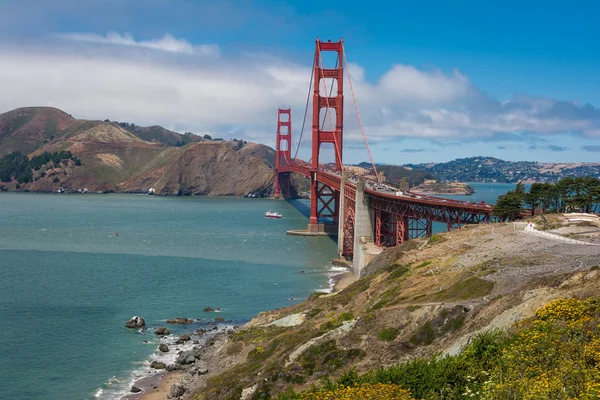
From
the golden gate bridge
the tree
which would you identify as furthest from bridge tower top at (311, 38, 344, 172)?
the tree

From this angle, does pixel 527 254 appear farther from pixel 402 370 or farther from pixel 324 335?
pixel 402 370

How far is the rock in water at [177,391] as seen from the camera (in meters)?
31.3

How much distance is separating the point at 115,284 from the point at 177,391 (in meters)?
28.5

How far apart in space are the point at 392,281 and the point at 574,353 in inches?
760

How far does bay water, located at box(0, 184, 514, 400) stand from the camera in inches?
1442

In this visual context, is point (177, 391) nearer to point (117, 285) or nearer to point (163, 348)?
point (163, 348)

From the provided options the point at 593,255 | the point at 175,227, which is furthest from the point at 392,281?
the point at 175,227

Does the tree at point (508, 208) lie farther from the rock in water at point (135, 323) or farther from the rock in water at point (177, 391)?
the rock in water at point (177, 391)

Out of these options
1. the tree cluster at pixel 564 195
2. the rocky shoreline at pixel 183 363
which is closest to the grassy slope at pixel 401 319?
the rocky shoreline at pixel 183 363

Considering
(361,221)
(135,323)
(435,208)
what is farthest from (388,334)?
(361,221)

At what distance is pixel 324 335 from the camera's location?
28.2 m

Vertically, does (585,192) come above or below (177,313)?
above

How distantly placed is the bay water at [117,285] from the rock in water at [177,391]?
3135mm

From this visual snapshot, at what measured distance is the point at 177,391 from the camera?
31.5 m
